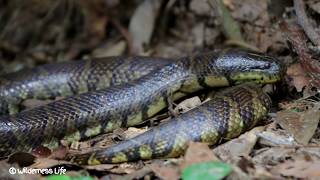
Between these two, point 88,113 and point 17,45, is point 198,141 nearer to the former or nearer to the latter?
point 88,113

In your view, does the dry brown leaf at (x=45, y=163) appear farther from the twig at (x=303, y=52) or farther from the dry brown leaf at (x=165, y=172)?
the twig at (x=303, y=52)

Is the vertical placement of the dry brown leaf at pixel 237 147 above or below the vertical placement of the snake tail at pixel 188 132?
below

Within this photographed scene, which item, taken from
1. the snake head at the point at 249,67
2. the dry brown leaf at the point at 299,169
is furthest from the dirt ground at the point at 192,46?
the snake head at the point at 249,67

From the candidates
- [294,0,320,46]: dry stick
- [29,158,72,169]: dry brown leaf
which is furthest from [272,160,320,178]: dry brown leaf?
[294,0,320,46]: dry stick

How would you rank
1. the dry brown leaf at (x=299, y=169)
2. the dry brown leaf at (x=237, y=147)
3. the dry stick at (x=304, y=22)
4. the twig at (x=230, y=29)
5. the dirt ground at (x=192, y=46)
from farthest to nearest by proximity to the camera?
1. the twig at (x=230, y=29)
2. the dry stick at (x=304, y=22)
3. the dry brown leaf at (x=237, y=147)
4. the dirt ground at (x=192, y=46)
5. the dry brown leaf at (x=299, y=169)

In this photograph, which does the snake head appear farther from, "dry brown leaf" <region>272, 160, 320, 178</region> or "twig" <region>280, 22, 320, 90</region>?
"dry brown leaf" <region>272, 160, 320, 178</region>

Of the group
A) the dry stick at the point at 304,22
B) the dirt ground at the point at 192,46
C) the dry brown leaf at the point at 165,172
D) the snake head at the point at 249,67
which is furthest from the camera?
the dry stick at the point at 304,22

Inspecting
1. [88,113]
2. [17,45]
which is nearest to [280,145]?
[88,113]
